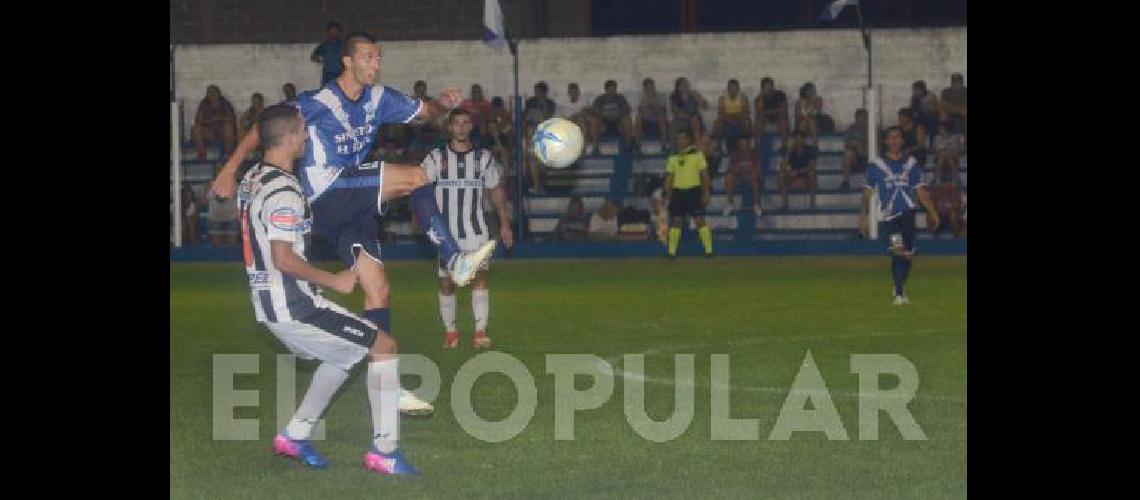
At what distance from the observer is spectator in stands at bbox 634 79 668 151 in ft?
105

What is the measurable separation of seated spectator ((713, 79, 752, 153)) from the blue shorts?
19.9 metres

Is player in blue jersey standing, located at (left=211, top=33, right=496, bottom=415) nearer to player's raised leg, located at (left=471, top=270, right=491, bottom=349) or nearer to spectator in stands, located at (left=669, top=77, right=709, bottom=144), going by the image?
player's raised leg, located at (left=471, top=270, right=491, bottom=349)

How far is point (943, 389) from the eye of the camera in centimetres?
1265

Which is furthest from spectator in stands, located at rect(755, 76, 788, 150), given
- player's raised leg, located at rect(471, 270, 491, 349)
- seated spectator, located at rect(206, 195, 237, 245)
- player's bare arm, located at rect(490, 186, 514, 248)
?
player's raised leg, located at rect(471, 270, 491, 349)

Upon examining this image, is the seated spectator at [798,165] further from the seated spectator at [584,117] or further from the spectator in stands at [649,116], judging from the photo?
the seated spectator at [584,117]

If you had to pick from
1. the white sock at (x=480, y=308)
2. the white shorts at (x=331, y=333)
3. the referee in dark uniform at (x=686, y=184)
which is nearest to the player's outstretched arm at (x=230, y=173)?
the white shorts at (x=331, y=333)

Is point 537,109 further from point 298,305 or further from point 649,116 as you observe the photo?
→ point 298,305

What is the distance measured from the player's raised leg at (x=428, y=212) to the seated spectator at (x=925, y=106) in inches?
754

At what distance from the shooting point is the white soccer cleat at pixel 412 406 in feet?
37.6

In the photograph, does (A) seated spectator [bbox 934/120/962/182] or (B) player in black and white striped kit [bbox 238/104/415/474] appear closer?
(B) player in black and white striped kit [bbox 238/104/415/474]

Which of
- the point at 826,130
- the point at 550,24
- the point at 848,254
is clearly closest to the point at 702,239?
the point at 848,254

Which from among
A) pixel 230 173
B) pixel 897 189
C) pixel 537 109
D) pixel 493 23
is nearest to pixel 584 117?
pixel 537 109

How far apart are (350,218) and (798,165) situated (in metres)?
20.4
